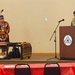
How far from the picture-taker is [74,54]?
4.48m

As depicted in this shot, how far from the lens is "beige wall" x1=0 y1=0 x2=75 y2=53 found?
6117 millimetres

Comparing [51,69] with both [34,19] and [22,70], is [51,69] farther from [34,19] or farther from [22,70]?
[34,19]

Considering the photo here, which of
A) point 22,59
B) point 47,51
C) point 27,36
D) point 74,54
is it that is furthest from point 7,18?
point 74,54

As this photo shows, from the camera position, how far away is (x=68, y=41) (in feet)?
14.7

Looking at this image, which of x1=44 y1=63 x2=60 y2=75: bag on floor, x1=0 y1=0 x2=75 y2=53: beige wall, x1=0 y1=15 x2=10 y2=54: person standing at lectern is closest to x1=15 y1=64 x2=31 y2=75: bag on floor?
x1=44 y1=63 x2=60 y2=75: bag on floor

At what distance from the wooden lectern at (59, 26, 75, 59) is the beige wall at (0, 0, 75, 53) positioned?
1559 millimetres

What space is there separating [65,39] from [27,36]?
1.85 metres

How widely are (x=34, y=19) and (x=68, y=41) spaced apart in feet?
6.10

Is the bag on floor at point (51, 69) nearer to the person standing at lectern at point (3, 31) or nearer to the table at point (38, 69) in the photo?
the table at point (38, 69)

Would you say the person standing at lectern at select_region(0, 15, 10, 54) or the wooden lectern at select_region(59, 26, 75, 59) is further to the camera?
the person standing at lectern at select_region(0, 15, 10, 54)

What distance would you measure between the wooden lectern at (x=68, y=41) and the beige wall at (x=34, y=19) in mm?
1559

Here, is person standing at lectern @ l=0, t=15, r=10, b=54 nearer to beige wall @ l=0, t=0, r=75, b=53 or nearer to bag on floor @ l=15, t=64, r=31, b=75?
beige wall @ l=0, t=0, r=75, b=53

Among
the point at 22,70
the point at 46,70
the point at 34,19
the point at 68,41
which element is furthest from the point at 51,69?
the point at 34,19

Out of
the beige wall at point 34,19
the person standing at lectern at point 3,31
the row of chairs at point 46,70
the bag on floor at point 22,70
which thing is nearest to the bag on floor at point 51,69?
the row of chairs at point 46,70
